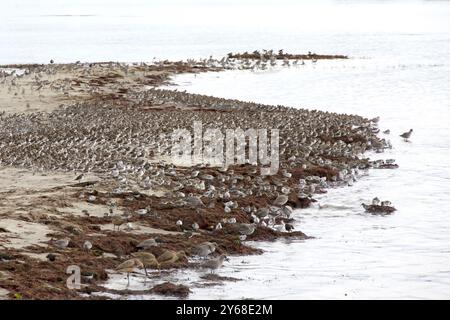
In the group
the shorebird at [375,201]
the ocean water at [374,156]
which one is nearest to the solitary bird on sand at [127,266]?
the ocean water at [374,156]

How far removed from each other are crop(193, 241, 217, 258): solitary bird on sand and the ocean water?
47cm

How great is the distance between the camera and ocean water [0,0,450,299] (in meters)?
15.3

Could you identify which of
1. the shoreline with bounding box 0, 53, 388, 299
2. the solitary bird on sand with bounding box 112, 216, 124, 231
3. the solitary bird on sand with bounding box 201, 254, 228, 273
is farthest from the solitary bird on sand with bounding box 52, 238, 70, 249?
the solitary bird on sand with bounding box 201, 254, 228, 273

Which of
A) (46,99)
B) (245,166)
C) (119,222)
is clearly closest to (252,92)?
(46,99)

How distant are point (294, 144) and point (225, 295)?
518 inches

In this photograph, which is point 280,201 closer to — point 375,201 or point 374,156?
point 375,201

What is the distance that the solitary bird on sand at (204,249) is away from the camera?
15.9m

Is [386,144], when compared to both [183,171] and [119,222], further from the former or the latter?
[119,222]

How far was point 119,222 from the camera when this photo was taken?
17078 mm

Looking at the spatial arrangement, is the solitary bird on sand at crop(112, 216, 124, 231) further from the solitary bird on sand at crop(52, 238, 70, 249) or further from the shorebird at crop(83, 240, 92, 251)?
the solitary bird on sand at crop(52, 238, 70, 249)

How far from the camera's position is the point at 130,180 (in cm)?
2028

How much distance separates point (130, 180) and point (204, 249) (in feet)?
16.4

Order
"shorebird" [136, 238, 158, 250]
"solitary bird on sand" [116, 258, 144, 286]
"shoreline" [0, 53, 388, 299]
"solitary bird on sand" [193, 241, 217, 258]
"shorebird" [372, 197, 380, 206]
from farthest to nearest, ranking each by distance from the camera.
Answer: "shorebird" [372, 197, 380, 206]
"solitary bird on sand" [193, 241, 217, 258]
"shorebird" [136, 238, 158, 250]
"shoreline" [0, 53, 388, 299]
"solitary bird on sand" [116, 258, 144, 286]

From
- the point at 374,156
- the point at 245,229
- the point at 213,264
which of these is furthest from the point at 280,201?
the point at 374,156
